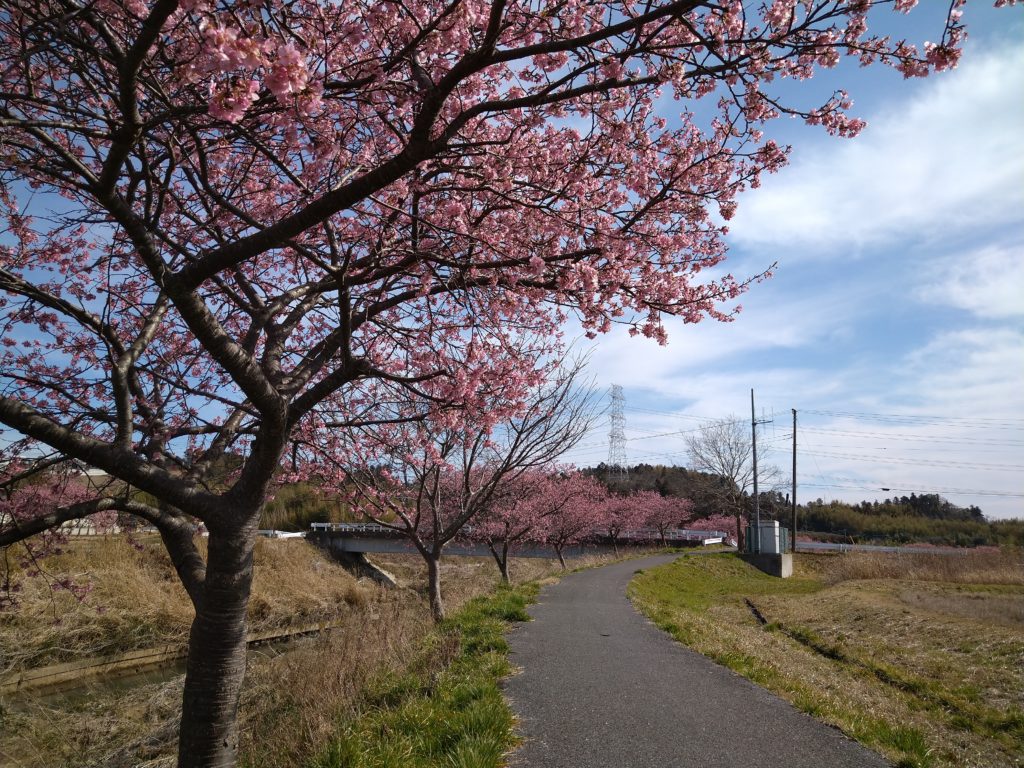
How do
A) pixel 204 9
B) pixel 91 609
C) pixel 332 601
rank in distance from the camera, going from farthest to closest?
pixel 332 601 → pixel 91 609 → pixel 204 9

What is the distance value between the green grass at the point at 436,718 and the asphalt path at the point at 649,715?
26cm

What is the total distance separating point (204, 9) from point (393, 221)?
302 cm

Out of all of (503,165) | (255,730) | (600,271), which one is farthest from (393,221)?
(255,730)

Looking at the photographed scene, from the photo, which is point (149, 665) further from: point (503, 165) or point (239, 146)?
point (503, 165)

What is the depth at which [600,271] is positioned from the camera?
556 cm

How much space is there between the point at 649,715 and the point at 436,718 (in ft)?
6.37

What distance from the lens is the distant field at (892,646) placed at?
6.84m

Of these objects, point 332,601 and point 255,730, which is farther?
point 332,601

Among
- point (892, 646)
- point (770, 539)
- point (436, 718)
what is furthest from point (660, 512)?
point (436, 718)

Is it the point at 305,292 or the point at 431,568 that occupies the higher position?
the point at 305,292

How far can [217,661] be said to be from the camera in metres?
4.85

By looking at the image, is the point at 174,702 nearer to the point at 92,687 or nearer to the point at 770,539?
the point at 92,687

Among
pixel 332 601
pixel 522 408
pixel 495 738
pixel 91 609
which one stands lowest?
pixel 332 601

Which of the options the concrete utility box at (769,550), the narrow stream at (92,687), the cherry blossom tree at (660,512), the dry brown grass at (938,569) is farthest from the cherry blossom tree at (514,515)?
the cherry blossom tree at (660,512)
